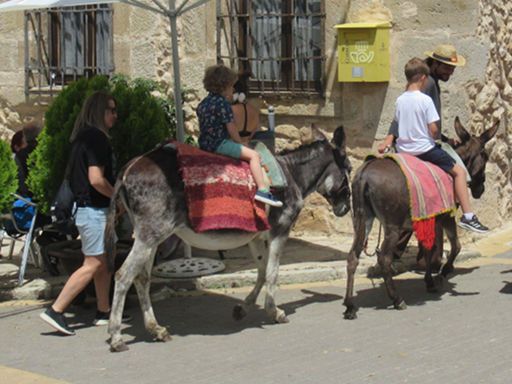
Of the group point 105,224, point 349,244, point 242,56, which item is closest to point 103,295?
point 105,224

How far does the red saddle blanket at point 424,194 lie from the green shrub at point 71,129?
2253mm

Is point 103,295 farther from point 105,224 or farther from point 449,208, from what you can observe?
point 449,208

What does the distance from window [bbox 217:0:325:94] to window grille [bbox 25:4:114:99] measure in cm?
174

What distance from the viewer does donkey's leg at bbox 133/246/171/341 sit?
7.99 metres

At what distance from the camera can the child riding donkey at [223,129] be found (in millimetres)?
8156

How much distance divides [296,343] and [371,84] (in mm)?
4445

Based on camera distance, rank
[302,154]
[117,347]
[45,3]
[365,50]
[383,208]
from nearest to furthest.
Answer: [117,347] → [302,154] → [383,208] → [45,3] → [365,50]

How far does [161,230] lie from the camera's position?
787 cm

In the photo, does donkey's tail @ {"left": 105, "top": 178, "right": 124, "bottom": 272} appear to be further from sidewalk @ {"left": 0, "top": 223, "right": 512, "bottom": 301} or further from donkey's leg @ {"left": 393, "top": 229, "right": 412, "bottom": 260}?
donkey's leg @ {"left": 393, "top": 229, "right": 412, "bottom": 260}

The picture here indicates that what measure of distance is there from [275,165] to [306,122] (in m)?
3.67

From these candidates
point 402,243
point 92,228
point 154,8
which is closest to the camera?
point 92,228

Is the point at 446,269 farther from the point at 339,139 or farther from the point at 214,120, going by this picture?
the point at 214,120

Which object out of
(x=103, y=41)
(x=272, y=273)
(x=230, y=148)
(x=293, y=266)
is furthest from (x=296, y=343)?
(x=103, y=41)

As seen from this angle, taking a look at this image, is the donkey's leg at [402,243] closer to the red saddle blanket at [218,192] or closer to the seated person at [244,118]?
Answer: the seated person at [244,118]
